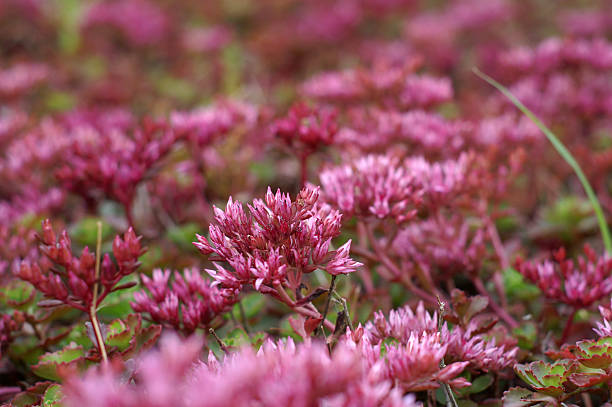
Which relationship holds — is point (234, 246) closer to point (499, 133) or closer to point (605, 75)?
point (499, 133)

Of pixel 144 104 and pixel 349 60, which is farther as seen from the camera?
pixel 349 60

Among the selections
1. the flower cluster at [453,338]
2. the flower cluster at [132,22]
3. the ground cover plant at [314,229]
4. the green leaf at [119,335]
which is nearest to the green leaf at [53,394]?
the ground cover plant at [314,229]

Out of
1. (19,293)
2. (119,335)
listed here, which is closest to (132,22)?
(19,293)

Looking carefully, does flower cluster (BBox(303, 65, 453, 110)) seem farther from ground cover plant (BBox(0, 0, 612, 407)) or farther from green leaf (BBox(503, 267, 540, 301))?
green leaf (BBox(503, 267, 540, 301))

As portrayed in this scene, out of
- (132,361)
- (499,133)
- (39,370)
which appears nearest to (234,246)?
(132,361)

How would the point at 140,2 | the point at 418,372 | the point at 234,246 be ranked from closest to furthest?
the point at 418,372 → the point at 234,246 → the point at 140,2

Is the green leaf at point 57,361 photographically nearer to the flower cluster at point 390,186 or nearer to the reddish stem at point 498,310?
the flower cluster at point 390,186

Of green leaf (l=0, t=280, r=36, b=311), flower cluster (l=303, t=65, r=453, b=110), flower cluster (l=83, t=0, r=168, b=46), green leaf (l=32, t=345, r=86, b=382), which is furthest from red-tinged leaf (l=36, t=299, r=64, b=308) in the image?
flower cluster (l=83, t=0, r=168, b=46)
